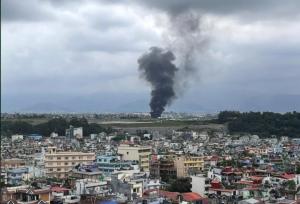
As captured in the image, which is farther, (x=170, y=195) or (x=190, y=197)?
(x=170, y=195)

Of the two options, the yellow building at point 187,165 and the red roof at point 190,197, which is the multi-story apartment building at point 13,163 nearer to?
the yellow building at point 187,165

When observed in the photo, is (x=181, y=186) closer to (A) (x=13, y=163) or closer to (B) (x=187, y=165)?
(B) (x=187, y=165)

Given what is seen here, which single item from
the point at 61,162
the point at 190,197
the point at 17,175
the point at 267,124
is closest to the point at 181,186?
the point at 190,197

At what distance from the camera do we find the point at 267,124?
46.2 metres

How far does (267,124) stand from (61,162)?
2782 centimetres

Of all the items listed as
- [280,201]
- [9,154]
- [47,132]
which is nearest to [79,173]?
[280,201]

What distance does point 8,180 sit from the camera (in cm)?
1730

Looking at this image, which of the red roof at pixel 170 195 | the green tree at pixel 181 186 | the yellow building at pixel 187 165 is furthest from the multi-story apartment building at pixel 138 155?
the red roof at pixel 170 195

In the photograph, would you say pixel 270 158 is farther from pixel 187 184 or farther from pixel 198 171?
pixel 187 184

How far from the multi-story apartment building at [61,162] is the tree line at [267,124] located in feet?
79.1

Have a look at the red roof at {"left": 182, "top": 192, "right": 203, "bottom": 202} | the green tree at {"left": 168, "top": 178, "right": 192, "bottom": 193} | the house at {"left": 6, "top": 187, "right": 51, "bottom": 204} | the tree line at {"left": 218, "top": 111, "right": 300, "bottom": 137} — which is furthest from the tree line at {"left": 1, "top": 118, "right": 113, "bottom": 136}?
the house at {"left": 6, "top": 187, "right": 51, "bottom": 204}

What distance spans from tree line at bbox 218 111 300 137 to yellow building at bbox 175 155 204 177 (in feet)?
73.6

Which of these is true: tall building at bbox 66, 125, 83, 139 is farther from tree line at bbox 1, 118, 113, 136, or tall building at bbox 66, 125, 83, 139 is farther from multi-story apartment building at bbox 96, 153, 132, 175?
multi-story apartment building at bbox 96, 153, 132, 175

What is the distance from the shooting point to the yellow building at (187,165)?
2112 centimetres
